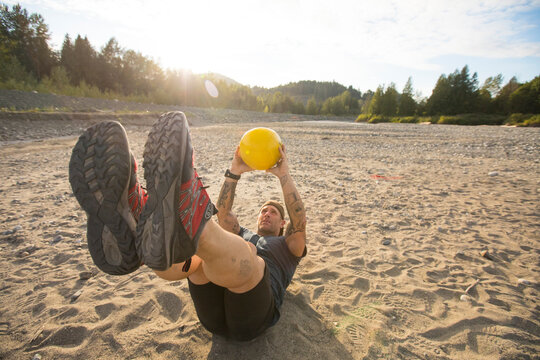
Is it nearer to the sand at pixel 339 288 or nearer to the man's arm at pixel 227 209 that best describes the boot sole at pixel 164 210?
the sand at pixel 339 288

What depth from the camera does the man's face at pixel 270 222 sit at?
3014mm

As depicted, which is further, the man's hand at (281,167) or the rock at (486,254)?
the rock at (486,254)

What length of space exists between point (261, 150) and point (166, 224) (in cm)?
154

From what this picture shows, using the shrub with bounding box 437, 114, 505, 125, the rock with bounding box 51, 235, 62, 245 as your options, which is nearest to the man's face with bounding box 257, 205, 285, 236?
the rock with bounding box 51, 235, 62, 245

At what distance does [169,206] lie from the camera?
1.46m

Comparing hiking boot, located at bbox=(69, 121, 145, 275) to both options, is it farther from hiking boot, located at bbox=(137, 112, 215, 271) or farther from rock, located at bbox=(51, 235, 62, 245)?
rock, located at bbox=(51, 235, 62, 245)

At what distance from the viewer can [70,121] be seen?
1565 centimetres

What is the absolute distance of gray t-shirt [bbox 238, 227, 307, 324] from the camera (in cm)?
221

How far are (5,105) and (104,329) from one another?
812 inches

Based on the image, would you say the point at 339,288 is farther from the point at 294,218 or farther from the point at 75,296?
the point at 75,296

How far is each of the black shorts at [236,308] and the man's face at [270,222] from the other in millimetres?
1090

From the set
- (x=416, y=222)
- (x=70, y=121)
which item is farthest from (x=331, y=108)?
(x=416, y=222)

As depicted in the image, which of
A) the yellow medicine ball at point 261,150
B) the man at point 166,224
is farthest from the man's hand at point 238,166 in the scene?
the man at point 166,224

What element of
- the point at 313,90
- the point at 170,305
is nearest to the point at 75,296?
the point at 170,305
